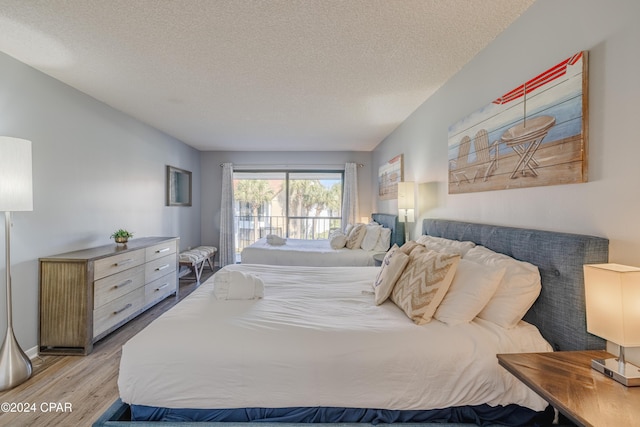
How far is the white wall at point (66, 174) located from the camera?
97.1 inches

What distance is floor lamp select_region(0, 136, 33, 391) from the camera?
2.07 meters

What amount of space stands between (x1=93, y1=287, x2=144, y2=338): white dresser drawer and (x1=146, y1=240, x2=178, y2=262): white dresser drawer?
0.40 metres

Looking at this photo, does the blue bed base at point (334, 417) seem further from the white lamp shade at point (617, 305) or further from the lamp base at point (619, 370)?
the white lamp shade at point (617, 305)

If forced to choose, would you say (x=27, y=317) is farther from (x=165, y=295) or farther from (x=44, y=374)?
(x=165, y=295)

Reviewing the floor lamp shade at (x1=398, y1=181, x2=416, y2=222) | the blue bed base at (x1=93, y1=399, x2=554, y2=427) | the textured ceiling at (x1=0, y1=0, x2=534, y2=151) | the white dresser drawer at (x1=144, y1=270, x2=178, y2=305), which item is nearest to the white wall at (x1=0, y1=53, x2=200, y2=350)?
the textured ceiling at (x1=0, y1=0, x2=534, y2=151)

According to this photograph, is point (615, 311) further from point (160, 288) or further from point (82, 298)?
point (160, 288)

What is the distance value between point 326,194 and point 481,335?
5168 millimetres

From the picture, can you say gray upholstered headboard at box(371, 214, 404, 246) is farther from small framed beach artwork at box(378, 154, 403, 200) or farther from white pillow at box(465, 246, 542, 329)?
white pillow at box(465, 246, 542, 329)

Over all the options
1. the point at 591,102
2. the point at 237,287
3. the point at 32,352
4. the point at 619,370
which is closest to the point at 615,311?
the point at 619,370

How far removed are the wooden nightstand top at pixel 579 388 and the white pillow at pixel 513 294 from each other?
28 centimetres

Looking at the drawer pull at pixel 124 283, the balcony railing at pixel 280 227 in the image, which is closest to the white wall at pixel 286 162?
the balcony railing at pixel 280 227

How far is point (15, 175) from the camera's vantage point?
212 cm

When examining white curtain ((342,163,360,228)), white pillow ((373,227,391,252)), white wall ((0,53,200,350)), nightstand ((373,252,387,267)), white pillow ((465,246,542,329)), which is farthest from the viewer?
white curtain ((342,163,360,228))

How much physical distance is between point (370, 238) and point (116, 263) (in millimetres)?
2946
